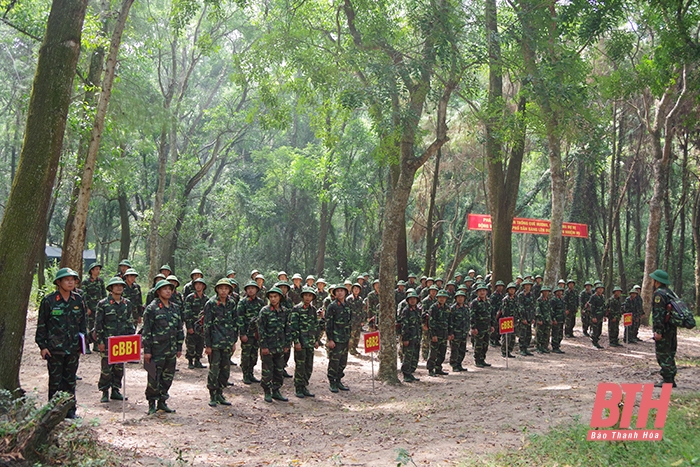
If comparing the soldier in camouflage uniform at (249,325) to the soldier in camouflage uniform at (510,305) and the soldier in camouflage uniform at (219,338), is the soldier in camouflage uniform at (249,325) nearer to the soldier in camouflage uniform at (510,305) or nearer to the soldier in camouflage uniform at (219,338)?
the soldier in camouflage uniform at (219,338)

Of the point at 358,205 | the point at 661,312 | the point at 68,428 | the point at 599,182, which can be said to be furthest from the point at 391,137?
the point at 599,182

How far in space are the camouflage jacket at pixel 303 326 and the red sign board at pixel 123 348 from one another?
10.4 feet

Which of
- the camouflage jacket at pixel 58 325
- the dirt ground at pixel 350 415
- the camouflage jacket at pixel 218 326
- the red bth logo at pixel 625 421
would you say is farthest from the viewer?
the camouflage jacket at pixel 218 326

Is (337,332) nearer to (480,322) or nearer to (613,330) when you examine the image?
(480,322)

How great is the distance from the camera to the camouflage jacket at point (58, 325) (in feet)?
27.4

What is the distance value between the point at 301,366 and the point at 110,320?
11.9 feet

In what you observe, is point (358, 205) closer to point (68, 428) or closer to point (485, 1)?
point (485, 1)

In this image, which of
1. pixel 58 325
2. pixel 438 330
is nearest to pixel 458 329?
pixel 438 330

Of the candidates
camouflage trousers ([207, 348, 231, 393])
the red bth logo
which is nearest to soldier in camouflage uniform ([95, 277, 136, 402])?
camouflage trousers ([207, 348, 231, 393])

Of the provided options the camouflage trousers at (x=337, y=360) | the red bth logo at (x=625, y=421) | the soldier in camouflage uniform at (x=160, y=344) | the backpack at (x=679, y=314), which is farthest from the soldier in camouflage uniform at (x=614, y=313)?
the soldier in camouflage uniform at (x=160, y=344)

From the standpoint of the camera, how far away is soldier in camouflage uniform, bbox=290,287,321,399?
1156 cm

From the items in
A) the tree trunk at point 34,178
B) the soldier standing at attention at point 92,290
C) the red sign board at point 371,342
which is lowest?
the red sign board at point 371,342

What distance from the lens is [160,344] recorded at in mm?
9336

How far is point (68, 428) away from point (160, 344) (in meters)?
2.56
